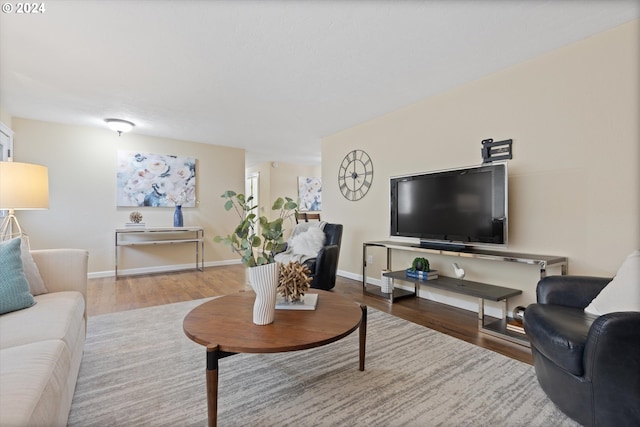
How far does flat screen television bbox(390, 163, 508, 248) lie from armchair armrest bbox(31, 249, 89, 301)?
2.93m

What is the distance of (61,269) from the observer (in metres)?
1.93

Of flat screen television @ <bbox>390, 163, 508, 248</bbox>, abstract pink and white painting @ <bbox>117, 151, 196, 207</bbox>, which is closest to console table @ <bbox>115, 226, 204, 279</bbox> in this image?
abstract pink and white painting @ <bbox>117, 151, 196, 207</bbox>

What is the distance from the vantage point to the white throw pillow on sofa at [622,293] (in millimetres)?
1425

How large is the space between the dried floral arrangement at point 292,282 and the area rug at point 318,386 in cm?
47

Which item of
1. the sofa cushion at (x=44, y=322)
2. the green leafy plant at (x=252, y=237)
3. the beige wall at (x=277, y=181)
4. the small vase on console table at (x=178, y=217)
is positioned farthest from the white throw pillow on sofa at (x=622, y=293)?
the beige wall at (x=277, y=181)

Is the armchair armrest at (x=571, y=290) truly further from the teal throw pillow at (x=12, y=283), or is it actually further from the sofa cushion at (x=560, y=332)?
the teal throw pillow at (x=12, y=283)

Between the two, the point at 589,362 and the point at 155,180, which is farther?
the point at 155,180

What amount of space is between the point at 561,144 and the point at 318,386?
8.40ft

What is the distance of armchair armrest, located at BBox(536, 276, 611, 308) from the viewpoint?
166 cm

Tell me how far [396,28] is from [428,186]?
1564 mm

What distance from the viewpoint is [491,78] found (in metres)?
2.71

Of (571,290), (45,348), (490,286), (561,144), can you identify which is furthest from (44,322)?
(561,144)

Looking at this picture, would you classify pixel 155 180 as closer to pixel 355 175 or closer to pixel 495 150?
pixel 355 175

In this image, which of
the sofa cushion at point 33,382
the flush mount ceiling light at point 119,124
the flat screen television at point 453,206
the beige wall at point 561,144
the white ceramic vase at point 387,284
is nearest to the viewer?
the sofa cushion at point 33,382
